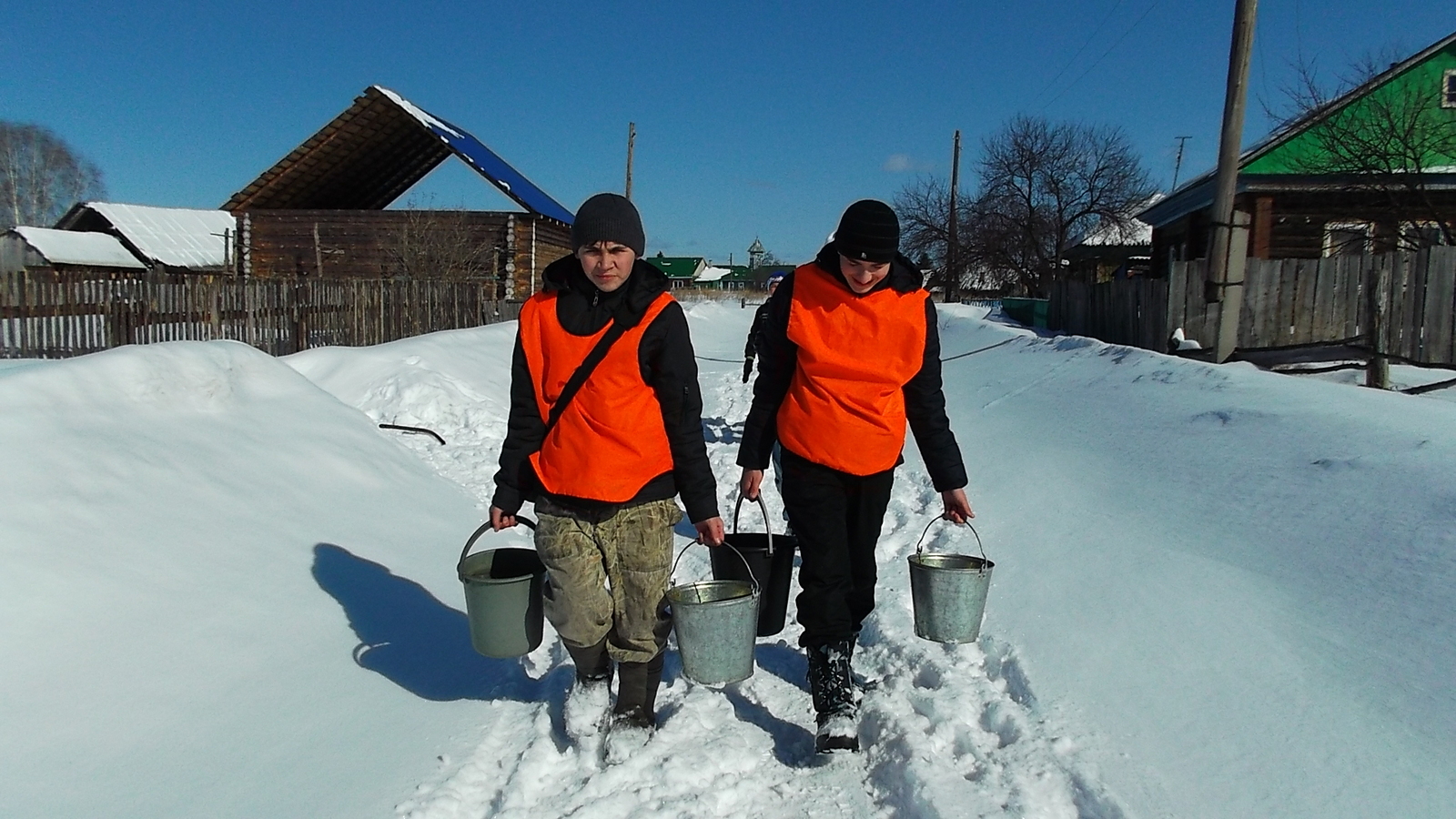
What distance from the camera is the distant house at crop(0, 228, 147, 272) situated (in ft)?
124

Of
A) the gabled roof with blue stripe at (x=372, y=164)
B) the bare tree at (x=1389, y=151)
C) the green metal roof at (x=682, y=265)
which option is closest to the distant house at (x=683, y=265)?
the green metal roof at (x=682, y=265)

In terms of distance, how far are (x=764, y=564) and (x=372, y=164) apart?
22.9m

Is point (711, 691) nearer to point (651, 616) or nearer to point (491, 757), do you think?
point (651, 616)

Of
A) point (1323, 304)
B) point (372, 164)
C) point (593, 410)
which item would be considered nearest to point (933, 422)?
point (593, 410)

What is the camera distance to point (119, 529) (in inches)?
132

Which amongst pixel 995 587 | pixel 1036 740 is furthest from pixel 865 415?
pixel 995 587

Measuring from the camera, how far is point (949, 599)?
316 cm

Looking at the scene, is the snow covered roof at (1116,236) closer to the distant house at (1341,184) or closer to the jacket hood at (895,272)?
the distant house at (1341,184)

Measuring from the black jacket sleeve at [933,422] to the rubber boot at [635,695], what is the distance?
3.78 ft

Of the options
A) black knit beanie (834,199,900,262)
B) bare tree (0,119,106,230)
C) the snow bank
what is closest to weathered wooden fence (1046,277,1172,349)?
black knit beanie (834,199,900,262)

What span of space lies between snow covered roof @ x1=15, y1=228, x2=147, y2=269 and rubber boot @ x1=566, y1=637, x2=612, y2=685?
142 ft

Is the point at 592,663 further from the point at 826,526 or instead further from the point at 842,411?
the point at 842,411

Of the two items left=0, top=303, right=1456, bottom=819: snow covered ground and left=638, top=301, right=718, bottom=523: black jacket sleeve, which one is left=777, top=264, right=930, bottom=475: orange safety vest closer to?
left=638, top=301, right=718, bottom=523: black jacket sleeve

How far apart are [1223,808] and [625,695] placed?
67.6 inches
